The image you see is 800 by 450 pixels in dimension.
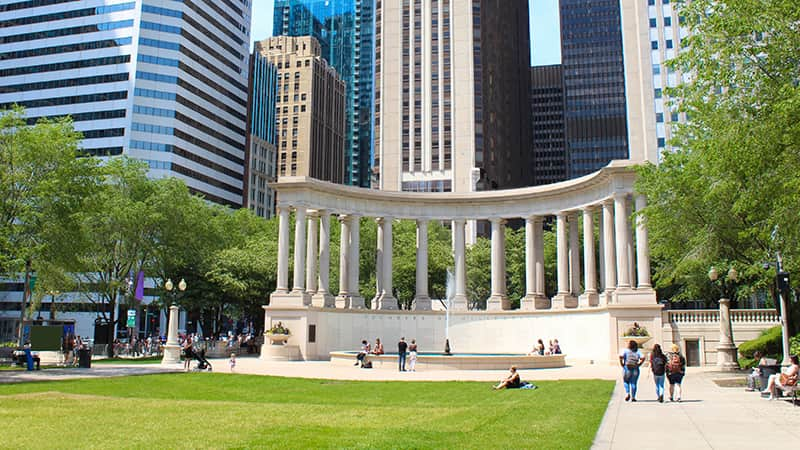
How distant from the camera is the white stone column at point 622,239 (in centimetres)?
4472

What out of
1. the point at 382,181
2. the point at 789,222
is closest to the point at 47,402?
the point at 789,222

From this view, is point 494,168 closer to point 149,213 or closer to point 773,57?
point 149,213

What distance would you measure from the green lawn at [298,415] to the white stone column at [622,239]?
17179mm

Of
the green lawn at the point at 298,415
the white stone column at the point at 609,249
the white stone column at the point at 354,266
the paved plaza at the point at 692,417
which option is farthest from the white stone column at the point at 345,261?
the green lawn at the point at 298,415

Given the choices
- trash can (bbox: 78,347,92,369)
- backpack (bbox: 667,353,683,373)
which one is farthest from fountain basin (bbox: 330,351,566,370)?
backpack (bbox: 667,353,683,373)

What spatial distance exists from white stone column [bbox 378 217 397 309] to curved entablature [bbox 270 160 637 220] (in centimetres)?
118

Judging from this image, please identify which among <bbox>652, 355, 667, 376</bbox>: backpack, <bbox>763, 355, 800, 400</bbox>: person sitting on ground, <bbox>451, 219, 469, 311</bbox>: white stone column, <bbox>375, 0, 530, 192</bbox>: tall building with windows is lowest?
<bbox>763, 355, 800, 400</bbox>: person sitting on ground

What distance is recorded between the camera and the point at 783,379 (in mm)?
21312

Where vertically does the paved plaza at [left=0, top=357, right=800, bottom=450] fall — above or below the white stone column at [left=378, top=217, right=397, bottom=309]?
below

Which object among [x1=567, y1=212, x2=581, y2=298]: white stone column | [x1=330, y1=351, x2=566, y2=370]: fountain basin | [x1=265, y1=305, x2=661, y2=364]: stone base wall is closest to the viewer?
[x1=330, y1=351, x2=566, y2=370]: fountain basin

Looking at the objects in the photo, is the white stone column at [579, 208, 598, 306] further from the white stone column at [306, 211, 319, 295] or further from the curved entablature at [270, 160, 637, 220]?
the white stone column at [306, 211, 319, 295]

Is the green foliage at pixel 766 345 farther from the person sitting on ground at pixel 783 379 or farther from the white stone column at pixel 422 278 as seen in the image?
the white stone column at pixel 422 278

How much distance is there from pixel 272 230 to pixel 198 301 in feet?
46.5

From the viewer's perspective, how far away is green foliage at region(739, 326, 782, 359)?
38.5 meters
